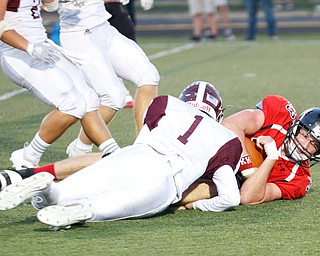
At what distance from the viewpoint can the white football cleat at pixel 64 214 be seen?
455 centimetres

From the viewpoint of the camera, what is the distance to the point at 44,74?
5824 mm

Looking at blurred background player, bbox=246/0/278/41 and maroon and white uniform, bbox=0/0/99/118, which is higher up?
maroon and white uniform, bbox=0/0/99/118

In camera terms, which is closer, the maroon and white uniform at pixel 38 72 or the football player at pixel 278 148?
the football player at pixel 278 148

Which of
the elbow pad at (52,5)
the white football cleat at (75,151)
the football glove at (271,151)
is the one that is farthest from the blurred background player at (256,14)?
the football glove at (271,151)

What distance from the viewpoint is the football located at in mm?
5610

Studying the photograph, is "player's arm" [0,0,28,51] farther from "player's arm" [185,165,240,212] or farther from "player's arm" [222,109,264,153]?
"player's arm" [185,165,240,212]

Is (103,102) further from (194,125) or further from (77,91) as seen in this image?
(194,125)

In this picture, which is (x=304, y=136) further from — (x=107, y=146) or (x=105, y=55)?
(x=105, y=55)

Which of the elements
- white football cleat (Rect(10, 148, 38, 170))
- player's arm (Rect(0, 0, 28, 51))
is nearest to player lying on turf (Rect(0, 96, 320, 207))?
white football cleat (Rect(10, 148, 38, 170))

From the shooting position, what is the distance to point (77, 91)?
5.89 metres

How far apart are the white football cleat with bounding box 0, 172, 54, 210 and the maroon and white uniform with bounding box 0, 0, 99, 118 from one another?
118 cm

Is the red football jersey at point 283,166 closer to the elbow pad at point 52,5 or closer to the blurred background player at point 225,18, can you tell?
the elbow pad at point 52,5

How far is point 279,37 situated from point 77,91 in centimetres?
1273

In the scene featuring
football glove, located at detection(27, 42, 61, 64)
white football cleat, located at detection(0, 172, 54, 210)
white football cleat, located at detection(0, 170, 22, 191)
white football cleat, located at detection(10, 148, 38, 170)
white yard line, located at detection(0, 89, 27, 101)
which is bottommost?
white yard line, located at detection(0, 89, 27, 101)
